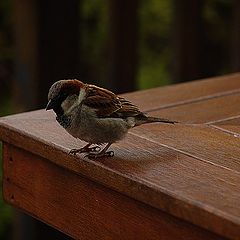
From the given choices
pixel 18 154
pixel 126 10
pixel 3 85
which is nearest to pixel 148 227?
pixel 18 154

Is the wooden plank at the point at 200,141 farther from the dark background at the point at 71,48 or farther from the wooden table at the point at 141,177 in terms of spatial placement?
the dark background at the point at 71,48

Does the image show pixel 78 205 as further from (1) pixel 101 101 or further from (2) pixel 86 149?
(1) pixel 101 101

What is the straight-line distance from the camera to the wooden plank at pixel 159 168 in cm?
138

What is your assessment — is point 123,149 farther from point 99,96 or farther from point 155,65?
point 155,65

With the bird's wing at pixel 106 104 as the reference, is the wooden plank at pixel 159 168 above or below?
below

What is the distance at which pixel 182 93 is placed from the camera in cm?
232

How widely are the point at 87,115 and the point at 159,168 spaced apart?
0.73 ft

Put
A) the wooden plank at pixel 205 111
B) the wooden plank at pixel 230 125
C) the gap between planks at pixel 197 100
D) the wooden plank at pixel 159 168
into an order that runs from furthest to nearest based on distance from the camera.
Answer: the gap between planks at pixel 197 100 → the wooden plank at pixel 205 111 → the wooden plank at pixel 230 125 → the wooden plank at pixel 159 168

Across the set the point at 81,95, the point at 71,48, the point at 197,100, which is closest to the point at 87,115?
the point at 81,95

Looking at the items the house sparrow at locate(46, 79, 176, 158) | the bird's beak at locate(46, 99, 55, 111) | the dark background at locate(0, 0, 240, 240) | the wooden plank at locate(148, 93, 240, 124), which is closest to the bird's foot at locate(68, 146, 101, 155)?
the house sparrow at locate(46, 79, 176, 158)

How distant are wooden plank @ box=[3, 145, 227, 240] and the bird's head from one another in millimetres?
133

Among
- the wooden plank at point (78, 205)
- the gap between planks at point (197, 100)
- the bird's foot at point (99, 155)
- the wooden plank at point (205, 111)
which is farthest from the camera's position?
the gap between planks at point (197, 100)

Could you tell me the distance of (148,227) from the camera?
152 centimetres

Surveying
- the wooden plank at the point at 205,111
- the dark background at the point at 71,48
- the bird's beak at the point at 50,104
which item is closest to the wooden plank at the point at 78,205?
the bird's beak at the point at 50,104
